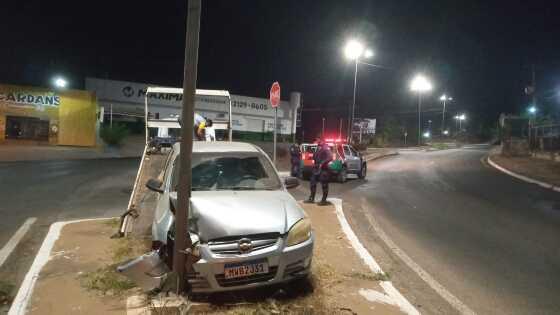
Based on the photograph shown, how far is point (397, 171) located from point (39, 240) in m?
18.1

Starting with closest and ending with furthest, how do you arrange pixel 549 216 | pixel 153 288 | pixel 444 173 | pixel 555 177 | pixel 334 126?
pixel 153 288, pixel 549 216, pixel 555 177, pixel 444 173, pixel 334 126

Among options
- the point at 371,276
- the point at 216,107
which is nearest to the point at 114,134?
the point at 216,107

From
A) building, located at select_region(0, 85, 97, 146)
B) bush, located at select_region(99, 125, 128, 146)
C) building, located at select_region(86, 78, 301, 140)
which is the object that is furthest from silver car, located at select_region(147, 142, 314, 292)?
bush, located at select_region(99, 125, 128, 146)

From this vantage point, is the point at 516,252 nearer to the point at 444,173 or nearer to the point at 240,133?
the point at 444,173

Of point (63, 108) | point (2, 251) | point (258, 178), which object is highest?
point (63, 108)

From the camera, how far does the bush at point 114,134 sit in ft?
103

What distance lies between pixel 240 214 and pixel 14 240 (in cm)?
496

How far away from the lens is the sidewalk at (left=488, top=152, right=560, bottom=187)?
19.2 meters

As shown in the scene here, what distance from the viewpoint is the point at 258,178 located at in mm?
6211

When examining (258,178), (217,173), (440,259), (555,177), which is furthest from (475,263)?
(555,177)

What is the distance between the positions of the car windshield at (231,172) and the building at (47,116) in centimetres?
2616

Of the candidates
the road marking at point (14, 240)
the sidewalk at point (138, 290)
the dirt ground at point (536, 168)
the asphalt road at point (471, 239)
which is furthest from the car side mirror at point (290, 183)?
the dirt ground at point (536, 168)

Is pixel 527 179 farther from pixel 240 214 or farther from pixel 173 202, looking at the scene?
pixel 173 202

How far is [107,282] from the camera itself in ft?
17.7
